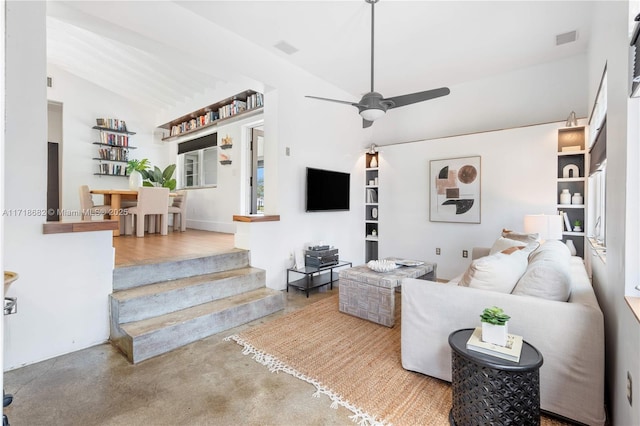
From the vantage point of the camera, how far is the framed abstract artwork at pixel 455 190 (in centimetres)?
448

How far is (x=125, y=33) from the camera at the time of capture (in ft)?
9.36

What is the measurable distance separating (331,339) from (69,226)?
7.82 feet

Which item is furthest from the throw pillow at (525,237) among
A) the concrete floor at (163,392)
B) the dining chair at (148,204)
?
the dining chair at (148,204)

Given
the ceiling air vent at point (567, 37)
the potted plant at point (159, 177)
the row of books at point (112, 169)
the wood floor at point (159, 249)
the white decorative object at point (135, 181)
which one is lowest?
the wood floor at point (159, 249)

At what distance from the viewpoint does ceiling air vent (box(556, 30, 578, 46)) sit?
341 cm

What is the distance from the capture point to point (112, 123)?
6.54m

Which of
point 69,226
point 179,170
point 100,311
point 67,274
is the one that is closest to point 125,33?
point 69,226

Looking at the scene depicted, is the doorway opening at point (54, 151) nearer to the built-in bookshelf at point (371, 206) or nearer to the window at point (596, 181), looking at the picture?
the built-in bookshelf at point (371, 206)

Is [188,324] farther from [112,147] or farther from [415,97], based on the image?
[112,147]

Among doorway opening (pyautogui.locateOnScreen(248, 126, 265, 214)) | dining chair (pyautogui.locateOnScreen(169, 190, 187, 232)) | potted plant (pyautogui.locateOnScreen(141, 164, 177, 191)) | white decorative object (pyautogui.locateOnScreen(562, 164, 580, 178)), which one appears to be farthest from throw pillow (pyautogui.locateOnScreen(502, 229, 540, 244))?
potted plant (pyautogui.locateOnScreen(141, 164, 177, 191))

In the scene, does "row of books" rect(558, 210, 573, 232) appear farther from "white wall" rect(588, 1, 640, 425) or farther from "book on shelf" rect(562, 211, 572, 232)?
"white wall" rect(588, 1, 640, 425)

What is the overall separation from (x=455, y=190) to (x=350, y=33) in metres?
2.74

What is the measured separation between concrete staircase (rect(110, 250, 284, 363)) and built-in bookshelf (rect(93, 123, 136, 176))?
477cm

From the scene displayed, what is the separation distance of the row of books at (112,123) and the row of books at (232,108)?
2.66 m
